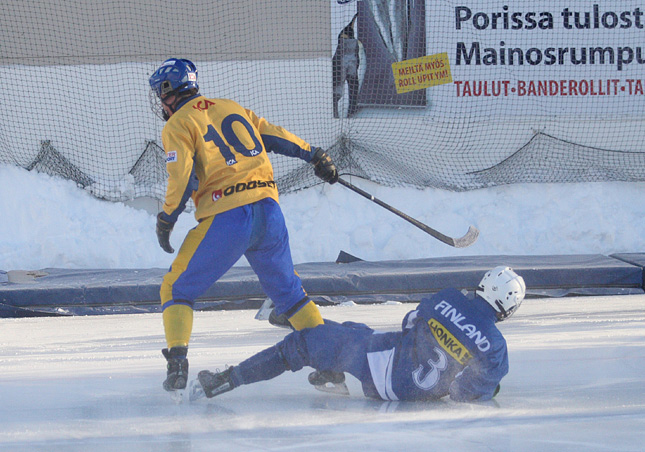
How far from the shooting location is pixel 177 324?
2.71 m

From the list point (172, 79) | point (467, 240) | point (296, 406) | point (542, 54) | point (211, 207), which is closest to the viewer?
point (296, 406)

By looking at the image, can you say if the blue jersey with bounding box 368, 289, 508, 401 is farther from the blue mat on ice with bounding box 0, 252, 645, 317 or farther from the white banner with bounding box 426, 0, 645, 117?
the white banner with bounding box 426, 0, 645, 117

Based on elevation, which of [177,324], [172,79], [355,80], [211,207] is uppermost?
[355,80]

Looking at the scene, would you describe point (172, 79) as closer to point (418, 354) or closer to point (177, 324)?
point (177, 324)

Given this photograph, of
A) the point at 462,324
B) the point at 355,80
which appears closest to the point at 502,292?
the point at 462,324

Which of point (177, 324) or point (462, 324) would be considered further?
point (177, 324)

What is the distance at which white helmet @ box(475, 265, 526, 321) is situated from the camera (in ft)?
8.32

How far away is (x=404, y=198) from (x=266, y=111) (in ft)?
5.78

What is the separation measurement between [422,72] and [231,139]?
548 centimetres

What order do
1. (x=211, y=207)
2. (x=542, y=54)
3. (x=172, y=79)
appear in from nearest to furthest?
(x=211, y=207) < (x=172, y=79) < (x=542, y=54)

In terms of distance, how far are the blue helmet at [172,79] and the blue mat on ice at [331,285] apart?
2.66 meters

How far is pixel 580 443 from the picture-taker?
2148 millimetres

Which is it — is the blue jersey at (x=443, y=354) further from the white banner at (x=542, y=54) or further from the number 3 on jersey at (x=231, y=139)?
the white banner at (x=542, y=54)

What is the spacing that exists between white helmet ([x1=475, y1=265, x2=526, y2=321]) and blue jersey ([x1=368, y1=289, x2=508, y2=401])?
0.03 meters
